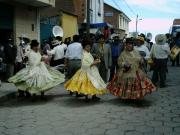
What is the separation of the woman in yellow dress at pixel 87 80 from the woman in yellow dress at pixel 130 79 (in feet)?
1.19

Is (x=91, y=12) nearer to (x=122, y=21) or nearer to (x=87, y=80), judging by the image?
(x=87, y=80)

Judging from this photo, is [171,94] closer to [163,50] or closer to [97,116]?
[163,50]

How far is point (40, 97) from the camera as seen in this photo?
12.3 m

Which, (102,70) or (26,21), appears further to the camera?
(26,21)

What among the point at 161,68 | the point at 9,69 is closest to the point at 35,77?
the point at 161,68

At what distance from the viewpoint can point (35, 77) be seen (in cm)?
1141

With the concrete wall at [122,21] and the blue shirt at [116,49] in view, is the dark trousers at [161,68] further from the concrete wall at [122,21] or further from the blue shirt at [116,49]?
the concrete wall at [122,21]

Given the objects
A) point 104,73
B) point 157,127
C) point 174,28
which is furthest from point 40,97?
point 174,28

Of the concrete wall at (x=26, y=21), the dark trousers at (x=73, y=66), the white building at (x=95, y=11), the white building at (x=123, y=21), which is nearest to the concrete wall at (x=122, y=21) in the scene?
the white building at (x=123, y=21)

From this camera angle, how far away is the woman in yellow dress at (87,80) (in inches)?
435

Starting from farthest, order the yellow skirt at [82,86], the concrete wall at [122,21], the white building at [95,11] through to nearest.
A: the concrete wall at [122,21]
the white building at [95,11]
the yellow skirt at [82,86]

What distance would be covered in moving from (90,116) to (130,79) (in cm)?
203

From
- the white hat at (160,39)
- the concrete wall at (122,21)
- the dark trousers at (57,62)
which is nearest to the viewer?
the white hat at (160,39)

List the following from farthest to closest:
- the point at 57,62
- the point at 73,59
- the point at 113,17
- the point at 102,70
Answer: the point at 113,17, the point at 57,62, the point at 102,70, the point at 73,59
